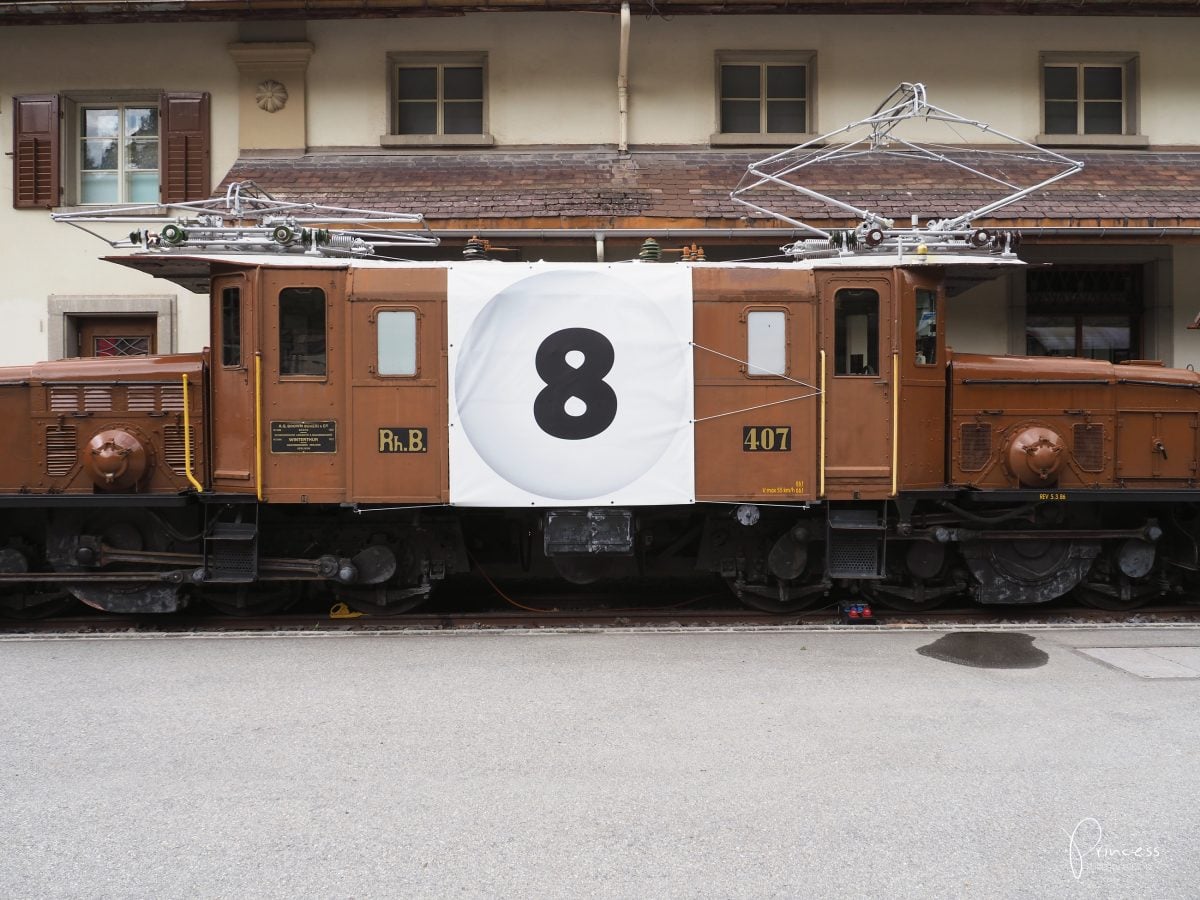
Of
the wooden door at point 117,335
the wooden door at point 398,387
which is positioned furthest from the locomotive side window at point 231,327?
the wooden door at point 117,335

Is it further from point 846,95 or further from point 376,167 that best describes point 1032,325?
Answer: point 376,167

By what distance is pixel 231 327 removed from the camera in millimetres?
8148

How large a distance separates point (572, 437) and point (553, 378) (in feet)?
1.84

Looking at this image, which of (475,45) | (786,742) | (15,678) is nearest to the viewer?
(786,742)

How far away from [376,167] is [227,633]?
268 inches

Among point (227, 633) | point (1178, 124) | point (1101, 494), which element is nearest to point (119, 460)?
point (227, 633)

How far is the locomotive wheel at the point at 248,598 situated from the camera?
28.5 feet

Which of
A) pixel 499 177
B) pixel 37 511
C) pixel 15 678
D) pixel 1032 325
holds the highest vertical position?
pixel 499 177

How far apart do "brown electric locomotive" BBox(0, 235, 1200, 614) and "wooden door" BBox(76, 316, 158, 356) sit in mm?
3829

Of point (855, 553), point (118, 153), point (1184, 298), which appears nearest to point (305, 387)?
point (855, 553)

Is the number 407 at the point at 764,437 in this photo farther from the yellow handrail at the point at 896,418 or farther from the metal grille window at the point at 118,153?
the metal grille window at the point at 118,153

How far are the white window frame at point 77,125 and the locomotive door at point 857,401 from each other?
379 inches

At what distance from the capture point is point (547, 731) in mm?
5699

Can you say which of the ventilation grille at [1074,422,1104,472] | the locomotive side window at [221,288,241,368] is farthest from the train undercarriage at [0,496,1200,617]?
the locomotive side window at [221,288,241,368]
